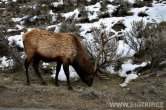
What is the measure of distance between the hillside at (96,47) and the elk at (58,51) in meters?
0.54

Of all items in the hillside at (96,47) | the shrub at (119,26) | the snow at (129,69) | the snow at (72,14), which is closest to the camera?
the hillside at (96,47)

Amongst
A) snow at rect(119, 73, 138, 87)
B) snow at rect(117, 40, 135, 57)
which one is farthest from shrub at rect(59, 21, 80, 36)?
snow at rect(119, 73, 138, 87)

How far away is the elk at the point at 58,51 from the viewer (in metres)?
12.4

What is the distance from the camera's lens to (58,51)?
12.5 metres

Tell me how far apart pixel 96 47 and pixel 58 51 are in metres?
2.34

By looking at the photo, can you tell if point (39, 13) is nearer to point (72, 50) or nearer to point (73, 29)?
point (73, 29)

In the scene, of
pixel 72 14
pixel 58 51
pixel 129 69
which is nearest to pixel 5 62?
pixel 58 51

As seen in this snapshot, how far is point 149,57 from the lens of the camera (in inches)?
602

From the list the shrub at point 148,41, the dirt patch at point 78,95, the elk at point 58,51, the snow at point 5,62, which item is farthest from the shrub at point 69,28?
the dirt patch at point 78,95

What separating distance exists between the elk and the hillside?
1.78 ft

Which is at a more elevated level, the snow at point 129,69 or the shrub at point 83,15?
the shrub at point 83,15

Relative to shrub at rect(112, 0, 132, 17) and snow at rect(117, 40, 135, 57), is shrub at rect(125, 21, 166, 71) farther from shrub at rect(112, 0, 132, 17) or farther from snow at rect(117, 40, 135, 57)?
shrub at rect(112, 0, 132, 17)

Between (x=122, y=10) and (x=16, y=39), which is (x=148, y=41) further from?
(x=16, y=39)

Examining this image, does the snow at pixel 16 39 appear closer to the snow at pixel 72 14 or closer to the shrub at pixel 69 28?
the shrub at pixel 69 28
